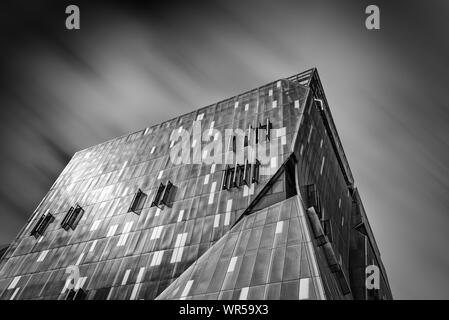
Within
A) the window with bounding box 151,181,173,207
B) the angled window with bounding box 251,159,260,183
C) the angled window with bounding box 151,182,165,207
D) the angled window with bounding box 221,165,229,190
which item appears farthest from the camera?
the angled window with bounding box 151,182,165,207

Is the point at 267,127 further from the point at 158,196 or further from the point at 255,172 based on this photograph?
the point at 158,196

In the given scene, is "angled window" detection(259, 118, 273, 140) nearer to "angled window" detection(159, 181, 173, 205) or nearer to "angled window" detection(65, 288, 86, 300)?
"angled window" detection(159, 181, 173, 205)

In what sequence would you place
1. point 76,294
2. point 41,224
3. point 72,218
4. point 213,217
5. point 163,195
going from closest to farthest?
point 213,217 → point 76,294 → point 163,195 → point 72,218 → point 41,224

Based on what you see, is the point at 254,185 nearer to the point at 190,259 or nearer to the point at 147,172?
the point at 190,259

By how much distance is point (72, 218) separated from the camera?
56.5m

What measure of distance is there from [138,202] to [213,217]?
681 inches

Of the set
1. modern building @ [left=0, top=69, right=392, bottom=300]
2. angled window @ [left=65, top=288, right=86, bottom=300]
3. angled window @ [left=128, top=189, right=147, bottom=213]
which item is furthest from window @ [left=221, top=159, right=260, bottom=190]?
angled window @ [left=65, top=288, right=86, bottom=300]

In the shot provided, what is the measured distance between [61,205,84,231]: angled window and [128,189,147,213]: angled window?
41.9 feet

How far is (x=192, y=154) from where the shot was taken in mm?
54531

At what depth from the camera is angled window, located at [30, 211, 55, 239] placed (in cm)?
5813

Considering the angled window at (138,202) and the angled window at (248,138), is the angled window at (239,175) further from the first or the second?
the angled window at (138,202)

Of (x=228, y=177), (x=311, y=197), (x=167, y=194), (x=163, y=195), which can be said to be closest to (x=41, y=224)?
(x=163, y=195)
